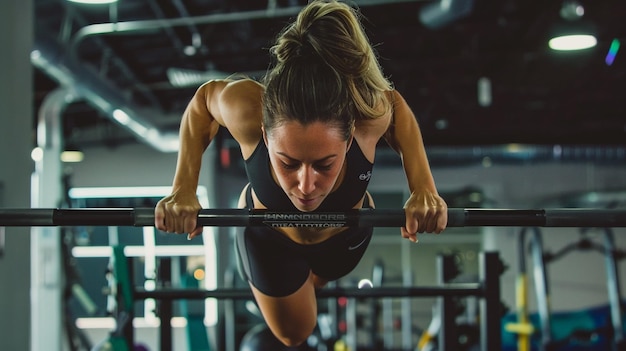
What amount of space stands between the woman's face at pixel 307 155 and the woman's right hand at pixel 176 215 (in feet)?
1.09

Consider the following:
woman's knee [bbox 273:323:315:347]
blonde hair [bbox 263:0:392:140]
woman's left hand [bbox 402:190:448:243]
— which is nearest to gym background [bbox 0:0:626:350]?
woman's knee [bbox 273:323:315:347]

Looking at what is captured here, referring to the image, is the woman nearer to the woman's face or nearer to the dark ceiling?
the woman's face

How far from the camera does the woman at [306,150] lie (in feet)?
6.69

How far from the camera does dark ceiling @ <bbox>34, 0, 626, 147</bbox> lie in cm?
655

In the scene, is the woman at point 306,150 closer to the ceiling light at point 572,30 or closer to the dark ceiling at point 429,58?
the ceiling light at point 572,30

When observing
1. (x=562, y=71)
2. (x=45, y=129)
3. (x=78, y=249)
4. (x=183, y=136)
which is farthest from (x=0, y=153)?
(x=78, y=249)

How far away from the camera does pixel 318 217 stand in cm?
226

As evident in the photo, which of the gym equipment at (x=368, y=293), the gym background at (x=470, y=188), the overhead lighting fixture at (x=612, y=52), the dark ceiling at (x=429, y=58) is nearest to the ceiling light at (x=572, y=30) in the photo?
the dark ceiling at (x=429, y=58)

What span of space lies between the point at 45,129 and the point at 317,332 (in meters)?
3.15

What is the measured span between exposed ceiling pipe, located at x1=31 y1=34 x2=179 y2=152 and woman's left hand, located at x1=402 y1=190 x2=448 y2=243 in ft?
10.8

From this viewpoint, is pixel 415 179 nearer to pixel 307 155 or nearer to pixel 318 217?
pixel 318 217

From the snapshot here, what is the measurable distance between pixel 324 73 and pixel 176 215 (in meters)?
0.65

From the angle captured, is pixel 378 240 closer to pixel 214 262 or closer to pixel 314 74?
pixel 214 262

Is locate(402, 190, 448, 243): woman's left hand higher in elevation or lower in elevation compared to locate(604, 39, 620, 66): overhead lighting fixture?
lower
